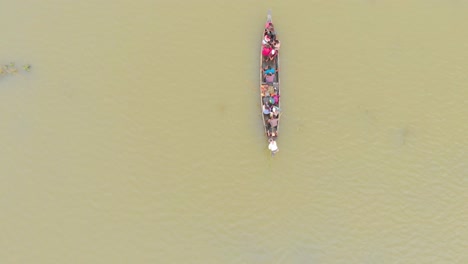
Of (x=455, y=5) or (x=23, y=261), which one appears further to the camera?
(x=455, y=5)

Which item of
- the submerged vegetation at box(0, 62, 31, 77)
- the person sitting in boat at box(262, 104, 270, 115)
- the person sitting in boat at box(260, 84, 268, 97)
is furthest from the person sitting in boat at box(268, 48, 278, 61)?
the submerged vegetation at box(0, 62, 31, 77)

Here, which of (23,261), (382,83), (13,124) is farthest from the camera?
(382,83)

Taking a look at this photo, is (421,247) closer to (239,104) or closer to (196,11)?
(239,104)

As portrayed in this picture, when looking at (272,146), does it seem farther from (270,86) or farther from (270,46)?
(270,46)

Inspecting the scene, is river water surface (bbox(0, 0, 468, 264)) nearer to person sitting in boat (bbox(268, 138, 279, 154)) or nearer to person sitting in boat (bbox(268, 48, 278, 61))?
person sitting in boat (bbox(268, 138, 279, 154))

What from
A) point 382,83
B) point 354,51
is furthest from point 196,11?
point 382,83

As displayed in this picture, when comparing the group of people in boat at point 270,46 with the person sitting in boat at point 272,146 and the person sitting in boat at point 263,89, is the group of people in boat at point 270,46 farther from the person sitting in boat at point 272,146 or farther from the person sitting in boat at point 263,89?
the person sitting in boat at point 272,146

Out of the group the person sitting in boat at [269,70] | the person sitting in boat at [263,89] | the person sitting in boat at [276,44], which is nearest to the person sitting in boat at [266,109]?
the person sitting in boat at [263,89]
